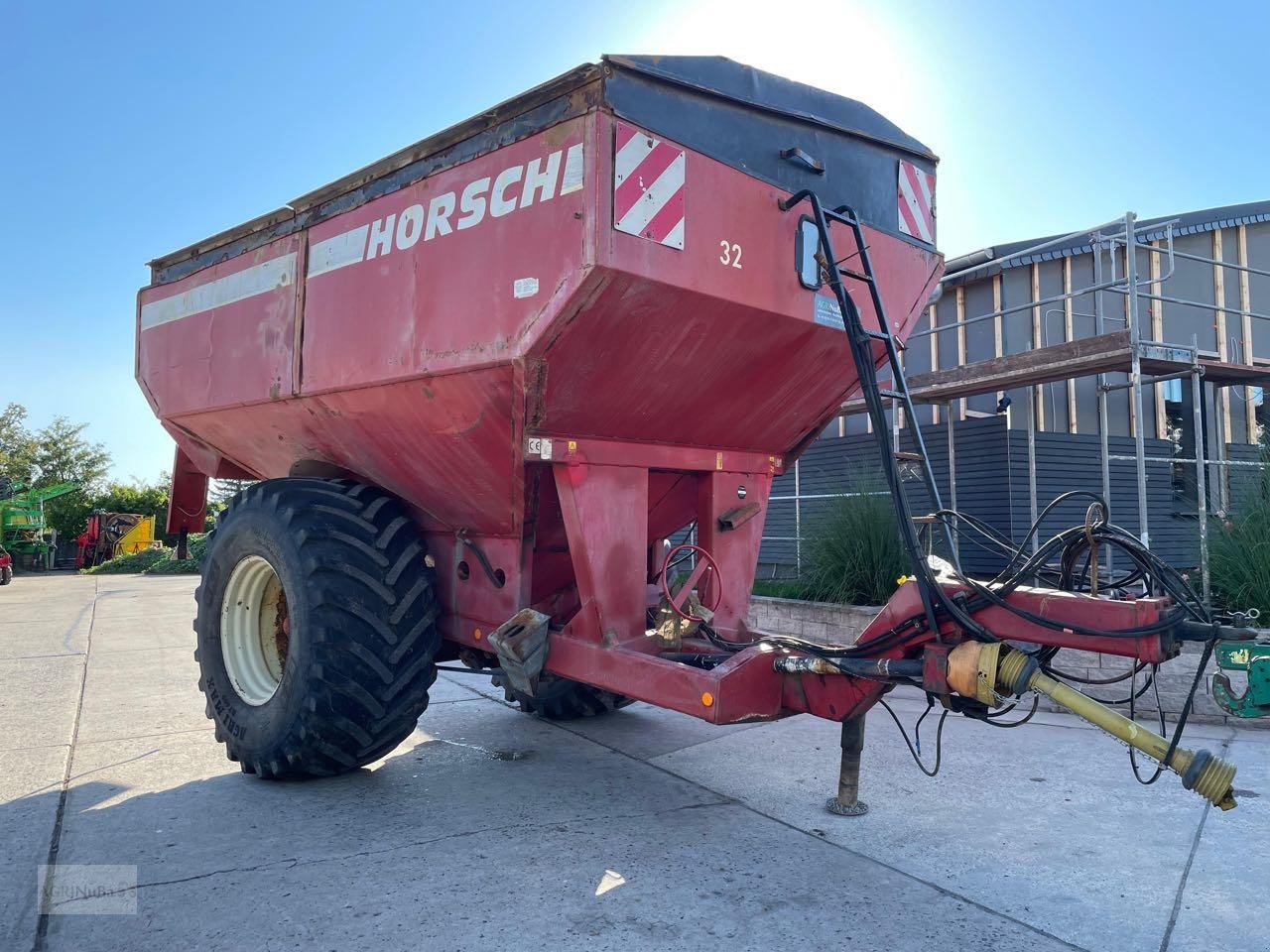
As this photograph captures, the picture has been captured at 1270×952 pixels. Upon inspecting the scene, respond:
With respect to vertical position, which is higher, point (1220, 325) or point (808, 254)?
point (1220, 325)

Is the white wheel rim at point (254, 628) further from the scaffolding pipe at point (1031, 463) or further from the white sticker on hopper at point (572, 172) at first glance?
the scaffolding pipe at point (1031, 463)

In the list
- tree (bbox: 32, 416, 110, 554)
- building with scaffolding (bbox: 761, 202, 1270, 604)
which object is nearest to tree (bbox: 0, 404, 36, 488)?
tree (bbox: 32, 416, 110, 554)

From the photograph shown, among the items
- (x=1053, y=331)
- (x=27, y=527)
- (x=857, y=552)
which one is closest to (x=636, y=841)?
(x=857, y=552)

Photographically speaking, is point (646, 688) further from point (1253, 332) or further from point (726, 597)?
point (1253, 332)

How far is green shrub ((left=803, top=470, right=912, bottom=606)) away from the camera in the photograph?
7.95 meters

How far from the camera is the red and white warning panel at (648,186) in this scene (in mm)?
3322

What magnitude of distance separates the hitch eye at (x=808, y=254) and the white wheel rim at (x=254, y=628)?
324cm

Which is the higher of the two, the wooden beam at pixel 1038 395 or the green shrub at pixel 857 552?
the wooden beam at pixel 1038 395

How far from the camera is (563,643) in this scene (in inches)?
156

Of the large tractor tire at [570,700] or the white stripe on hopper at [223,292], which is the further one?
the large tractor tire at [570,700]

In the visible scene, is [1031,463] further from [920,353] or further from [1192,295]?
[1192,295]

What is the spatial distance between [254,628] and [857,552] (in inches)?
206

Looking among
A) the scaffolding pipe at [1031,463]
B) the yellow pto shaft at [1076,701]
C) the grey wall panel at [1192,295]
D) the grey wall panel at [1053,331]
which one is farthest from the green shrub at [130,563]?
the yellow pto shaft at [1076,701]

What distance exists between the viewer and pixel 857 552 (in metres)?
8.11
